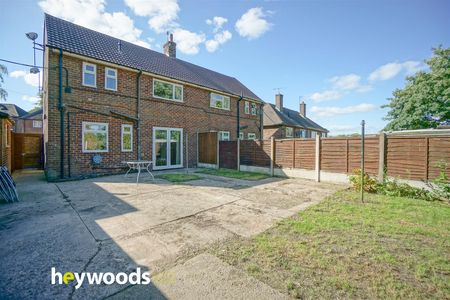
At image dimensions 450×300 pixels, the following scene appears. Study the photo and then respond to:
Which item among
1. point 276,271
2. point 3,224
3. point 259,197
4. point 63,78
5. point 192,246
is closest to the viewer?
point 276,271

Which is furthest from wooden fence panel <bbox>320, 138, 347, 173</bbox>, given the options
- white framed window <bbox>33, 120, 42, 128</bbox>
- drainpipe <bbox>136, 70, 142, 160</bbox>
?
white framed window <bbox>33, 120, 42, 128</bbox>

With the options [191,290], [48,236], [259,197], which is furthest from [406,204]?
[48,236]

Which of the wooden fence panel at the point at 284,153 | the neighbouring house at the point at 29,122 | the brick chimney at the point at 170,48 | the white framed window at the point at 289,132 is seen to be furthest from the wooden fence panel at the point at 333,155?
the neighbouring house at the point at 29,122

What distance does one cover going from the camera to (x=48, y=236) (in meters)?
3.56

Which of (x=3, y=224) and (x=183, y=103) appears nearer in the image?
(x=3, y=224)

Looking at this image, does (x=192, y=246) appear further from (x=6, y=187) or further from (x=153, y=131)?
(x=153, y=131)

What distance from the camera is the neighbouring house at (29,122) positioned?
30.2 m

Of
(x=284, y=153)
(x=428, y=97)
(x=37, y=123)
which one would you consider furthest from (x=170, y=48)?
(x=37, y=123)

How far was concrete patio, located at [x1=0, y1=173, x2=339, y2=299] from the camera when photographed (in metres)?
2.31

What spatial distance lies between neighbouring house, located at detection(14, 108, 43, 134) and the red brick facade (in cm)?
2657

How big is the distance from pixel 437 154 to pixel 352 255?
5.98 metres

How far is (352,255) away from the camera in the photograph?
2.97m

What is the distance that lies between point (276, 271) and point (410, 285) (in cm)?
148

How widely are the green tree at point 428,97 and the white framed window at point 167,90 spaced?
1934cm
